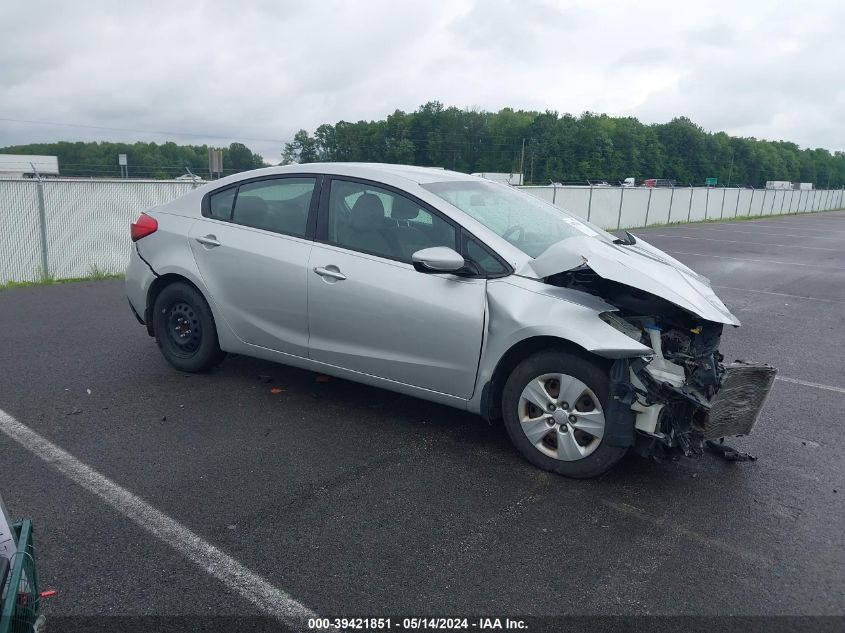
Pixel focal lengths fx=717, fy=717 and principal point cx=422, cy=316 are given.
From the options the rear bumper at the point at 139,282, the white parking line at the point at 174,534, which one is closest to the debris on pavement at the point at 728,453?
the white parking line at the point at 174,534

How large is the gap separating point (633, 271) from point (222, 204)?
3088mm

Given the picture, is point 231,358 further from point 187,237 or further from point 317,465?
point 317,465

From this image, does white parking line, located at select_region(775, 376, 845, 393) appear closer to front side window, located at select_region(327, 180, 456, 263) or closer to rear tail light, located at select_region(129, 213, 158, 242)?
front side window, located at select_region(327, 180, 456, 263)

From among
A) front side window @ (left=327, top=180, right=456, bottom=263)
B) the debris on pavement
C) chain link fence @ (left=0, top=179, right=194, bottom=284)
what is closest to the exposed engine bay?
the debris on pavement

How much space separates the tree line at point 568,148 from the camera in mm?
58344

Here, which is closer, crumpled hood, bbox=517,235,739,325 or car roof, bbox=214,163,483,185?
crumpled hood, bbox=517,235,739,325

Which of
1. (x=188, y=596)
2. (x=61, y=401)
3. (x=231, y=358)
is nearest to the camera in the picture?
(x=188, y=596)

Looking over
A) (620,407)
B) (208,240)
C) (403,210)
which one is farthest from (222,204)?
(620,407)

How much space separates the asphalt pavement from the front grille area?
14.6 inches

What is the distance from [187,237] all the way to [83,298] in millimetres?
4547

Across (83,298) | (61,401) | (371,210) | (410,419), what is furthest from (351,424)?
(83,298)

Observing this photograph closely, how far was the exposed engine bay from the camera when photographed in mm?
3717

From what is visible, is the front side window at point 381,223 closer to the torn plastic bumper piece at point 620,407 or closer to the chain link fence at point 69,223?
the torn plastic bumper piece at point 620,407

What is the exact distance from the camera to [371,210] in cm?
471
